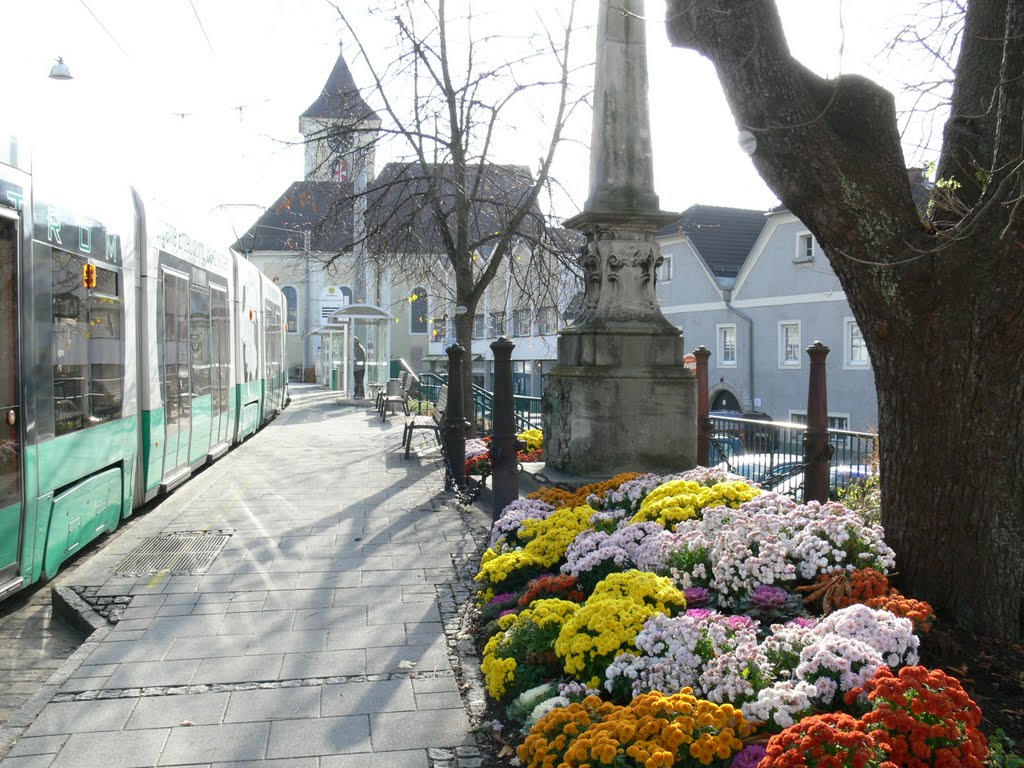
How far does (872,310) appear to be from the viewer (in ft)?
14.6

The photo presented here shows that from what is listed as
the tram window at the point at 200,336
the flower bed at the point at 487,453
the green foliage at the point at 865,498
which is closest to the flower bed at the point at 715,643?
the green foliage at the point at 865,498

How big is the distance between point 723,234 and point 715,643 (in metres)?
38.2

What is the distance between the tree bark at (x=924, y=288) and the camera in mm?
4105

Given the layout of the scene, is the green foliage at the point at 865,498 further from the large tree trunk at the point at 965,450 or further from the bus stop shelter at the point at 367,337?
the bus stop shelter at the point at 367,337

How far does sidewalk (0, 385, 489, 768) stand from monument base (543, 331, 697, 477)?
1.27 m

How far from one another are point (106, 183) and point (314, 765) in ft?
18.7

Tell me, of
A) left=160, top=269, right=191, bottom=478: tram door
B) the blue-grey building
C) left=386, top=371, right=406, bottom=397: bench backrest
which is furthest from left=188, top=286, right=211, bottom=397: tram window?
the blue-grey building

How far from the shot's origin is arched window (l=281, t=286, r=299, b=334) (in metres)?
60.2

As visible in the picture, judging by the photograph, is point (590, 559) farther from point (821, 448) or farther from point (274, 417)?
point (274, 417)

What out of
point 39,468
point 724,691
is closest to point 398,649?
point 724,691

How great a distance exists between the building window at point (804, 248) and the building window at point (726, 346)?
461cm

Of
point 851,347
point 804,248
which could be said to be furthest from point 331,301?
point 851,347

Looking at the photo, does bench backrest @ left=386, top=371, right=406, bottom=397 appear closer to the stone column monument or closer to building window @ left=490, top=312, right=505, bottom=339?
building window @ left=490, top=312, right=505, bottom=339

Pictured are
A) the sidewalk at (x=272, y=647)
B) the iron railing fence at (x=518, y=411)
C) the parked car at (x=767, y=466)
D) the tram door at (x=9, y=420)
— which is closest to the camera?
the sidewalk at (x=272, y=647)
